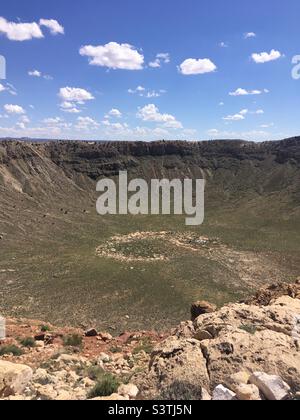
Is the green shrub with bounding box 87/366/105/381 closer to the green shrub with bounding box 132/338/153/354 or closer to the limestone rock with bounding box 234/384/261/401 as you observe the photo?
the green shrub with bounding box 132/338/153/354

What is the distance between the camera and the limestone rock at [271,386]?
27.2 feet

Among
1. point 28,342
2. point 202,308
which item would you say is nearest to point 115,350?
point 28,342

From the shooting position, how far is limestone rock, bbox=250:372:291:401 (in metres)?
8.30

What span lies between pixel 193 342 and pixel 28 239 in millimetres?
48837

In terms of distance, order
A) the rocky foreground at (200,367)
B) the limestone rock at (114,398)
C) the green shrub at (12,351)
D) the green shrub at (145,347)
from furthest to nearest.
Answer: the green shrub at (145,347), the green shrub at (12,351), the rocky foreground at (200,367), the limestone rock at (114,398)

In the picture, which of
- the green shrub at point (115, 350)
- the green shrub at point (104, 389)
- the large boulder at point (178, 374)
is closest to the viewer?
the large boulder at point (178, 374)

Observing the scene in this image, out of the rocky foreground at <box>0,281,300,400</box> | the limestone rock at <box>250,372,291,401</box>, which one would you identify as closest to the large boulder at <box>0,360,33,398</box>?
the rocky foreground at <box>0,281,300,400</box>

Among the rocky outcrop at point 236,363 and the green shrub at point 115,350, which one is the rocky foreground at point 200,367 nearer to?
the rocky outcrop at point 236,363

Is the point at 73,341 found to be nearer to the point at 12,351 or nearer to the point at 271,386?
the point at 12,351

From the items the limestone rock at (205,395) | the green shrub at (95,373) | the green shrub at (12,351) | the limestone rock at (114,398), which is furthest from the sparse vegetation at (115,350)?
the limestone rock at (205,395)
